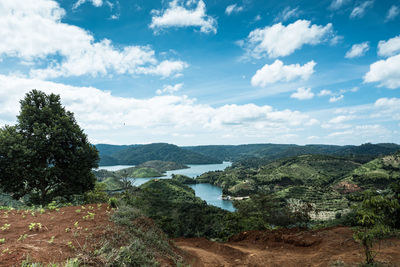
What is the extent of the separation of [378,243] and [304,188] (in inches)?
5091

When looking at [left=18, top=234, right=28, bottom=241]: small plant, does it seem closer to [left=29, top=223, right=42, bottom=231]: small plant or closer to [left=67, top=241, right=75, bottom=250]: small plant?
[left=29, top=223, right=42, bottom=231]: small plant

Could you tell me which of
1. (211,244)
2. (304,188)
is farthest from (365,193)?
(304,188)

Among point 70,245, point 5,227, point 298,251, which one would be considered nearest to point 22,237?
point 5,227

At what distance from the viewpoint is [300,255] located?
36.8ft

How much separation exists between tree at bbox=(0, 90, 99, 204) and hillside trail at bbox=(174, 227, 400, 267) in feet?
38.7

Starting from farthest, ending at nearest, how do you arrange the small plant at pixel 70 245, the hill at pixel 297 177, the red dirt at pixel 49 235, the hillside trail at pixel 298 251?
the hill at pixel 297 177
the hillside trail at pixel 298 251
the small plant at pixel 70 245
the red dirt at pixel 49 235

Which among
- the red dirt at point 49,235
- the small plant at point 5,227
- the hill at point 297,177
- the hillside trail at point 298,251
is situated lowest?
the hill at point 297,177

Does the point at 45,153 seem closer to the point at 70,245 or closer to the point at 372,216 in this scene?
the point at 70,245

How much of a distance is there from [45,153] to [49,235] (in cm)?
1245

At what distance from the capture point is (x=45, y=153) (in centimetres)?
1727

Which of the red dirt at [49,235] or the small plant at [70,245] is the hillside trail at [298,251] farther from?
the small plant at [70,245]

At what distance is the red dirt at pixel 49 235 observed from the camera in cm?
576

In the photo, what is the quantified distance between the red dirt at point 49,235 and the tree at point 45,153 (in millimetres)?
7851

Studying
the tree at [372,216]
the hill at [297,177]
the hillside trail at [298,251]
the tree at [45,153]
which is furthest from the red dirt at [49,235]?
the hill at [297,177]
